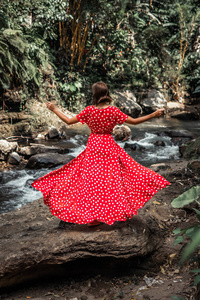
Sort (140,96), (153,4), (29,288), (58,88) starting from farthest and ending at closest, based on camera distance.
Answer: (153,4)
(140,96)
(58,88)
(29,288)

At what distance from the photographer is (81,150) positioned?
8.78m

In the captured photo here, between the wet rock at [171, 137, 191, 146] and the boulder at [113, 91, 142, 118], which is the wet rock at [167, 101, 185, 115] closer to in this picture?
the boulder at [113, 91, 142, 118]

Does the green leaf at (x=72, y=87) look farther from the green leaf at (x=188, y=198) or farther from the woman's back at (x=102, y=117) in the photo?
the green leaf at (x=188, y=198)

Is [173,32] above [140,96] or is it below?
above

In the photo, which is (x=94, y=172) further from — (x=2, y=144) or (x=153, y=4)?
(x=153, y=4)

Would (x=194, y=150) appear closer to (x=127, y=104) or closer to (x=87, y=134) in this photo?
(x=87, y=134)

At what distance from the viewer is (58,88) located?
529 inches

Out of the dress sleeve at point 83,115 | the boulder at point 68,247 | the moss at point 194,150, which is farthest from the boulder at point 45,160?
the dress sleeve at point 83,115

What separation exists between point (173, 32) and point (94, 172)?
22.2 meters

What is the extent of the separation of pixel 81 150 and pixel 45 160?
2.00 m

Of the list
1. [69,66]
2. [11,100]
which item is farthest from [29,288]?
[69,66]

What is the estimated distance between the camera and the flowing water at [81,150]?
213 inches

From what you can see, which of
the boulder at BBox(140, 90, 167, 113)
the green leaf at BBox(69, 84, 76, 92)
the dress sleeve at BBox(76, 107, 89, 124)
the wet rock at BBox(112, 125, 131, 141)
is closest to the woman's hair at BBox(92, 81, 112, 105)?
the dress sleeve at BBox(76, 107, 89, 124)

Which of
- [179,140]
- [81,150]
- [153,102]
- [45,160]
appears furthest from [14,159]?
[153,102]
